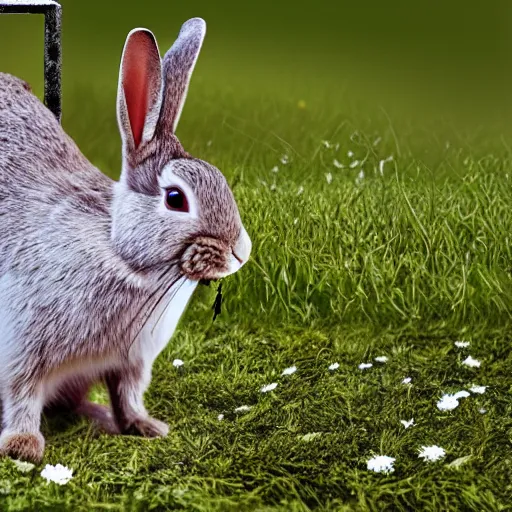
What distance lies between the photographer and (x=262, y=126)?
3.69m

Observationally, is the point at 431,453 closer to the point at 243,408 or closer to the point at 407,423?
the point at 407,423

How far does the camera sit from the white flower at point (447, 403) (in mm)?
3172

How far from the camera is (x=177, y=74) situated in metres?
2.72

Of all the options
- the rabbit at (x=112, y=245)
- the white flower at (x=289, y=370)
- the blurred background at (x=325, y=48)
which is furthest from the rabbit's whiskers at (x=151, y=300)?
the blurred background at (x=325, y=48)

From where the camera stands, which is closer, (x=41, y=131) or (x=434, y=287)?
(x=41, y=131)

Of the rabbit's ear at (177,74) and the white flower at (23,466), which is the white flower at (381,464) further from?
the rabbit's ear at (177,74)

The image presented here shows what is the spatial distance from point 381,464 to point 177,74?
46.2 inches

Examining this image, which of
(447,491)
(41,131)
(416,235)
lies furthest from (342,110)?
(447,491)

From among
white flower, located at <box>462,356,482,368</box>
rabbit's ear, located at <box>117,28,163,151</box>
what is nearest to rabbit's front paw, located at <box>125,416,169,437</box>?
rabbit's ear, located at <box>117,28,163,151</box>

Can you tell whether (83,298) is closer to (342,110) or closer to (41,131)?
(41,131)

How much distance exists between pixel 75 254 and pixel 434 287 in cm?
152

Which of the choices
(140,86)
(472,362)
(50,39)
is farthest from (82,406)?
(472,362)

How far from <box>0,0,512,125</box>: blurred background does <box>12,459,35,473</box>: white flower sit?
1267mm

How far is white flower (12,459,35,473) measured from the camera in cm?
269
